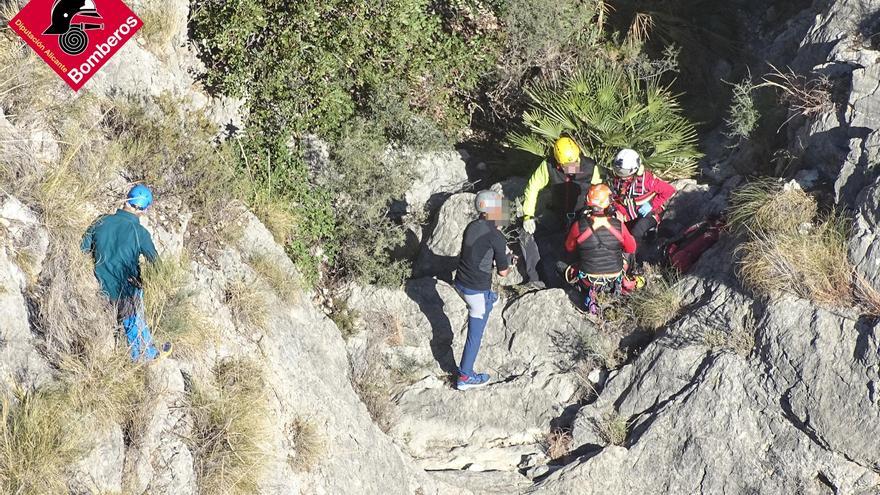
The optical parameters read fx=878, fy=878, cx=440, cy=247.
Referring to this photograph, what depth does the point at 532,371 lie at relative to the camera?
9.54 meters

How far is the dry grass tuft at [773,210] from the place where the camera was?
28.7 feet

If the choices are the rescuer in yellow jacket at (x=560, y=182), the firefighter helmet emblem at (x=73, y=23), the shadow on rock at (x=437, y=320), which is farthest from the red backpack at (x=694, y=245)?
the firefighter helmet emblem at (x=73, y=23)

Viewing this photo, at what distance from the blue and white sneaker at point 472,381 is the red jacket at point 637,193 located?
8.03ft

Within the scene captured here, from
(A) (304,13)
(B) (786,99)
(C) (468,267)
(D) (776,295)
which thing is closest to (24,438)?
(C) (468,267)

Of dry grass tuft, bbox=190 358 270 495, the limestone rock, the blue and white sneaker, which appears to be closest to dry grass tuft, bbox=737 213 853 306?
the blue and white sneaker

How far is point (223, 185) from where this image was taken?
9.16 meters

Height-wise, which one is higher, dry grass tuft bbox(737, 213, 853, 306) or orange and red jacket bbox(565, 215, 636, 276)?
orange and red jacket bbox(565, 215, 636, 276)

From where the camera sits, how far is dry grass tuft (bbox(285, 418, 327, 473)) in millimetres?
7398

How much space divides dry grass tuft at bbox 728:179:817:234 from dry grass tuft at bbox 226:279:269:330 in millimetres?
4889

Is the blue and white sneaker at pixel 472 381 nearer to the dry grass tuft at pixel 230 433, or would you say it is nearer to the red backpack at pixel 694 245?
the red backpack at pixel 694 245

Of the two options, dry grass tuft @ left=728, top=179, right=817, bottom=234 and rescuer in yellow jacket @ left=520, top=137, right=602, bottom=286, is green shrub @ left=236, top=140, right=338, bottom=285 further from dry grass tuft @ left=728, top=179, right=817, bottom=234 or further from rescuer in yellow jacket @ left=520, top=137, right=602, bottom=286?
dry grass tuft @ left=728, top=179, right=817, bottom=234

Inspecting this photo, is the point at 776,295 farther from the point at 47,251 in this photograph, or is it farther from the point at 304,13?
the point at 47,251

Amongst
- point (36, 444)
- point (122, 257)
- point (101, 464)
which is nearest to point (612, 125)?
point (122, 257)

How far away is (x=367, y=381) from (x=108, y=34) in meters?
4.62
